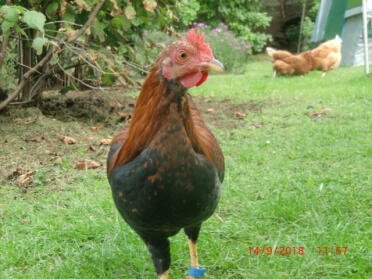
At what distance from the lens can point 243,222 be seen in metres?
2.96

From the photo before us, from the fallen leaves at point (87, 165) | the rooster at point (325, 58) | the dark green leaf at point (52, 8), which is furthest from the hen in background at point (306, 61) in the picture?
the fallen leaves at point (87, 165)

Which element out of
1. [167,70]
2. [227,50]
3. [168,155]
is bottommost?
[227,50]

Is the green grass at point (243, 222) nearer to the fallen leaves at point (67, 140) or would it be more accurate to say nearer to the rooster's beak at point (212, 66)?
the fallen leaves at point (67, 140)

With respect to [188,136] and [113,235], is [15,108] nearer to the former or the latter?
[113,235]

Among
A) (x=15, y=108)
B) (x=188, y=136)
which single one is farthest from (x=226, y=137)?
(x=188, y=136)

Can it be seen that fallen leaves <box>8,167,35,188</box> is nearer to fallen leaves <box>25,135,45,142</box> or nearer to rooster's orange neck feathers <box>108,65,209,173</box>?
fallen leaves <box>25,135,45,142</box>

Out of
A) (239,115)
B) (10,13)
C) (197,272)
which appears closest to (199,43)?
(197,272)

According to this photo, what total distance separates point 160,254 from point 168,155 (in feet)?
2.22

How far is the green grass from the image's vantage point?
2.49 metres

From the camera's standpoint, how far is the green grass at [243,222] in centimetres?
249

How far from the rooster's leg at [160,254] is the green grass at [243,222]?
339 mm

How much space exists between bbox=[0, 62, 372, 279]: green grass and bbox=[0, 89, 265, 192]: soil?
0.57ft

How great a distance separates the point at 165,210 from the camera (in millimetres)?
1804

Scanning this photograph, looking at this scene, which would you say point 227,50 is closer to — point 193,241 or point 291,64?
point 291,64
